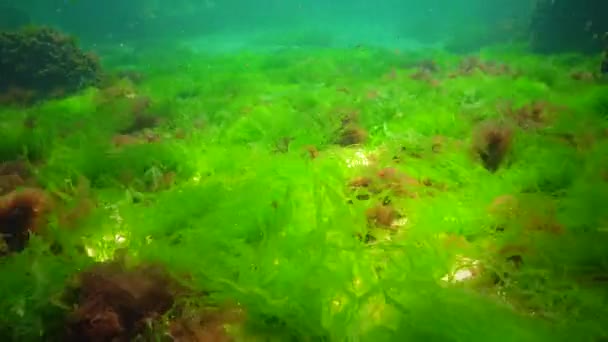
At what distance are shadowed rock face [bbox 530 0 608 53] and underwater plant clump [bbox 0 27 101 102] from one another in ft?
58.4

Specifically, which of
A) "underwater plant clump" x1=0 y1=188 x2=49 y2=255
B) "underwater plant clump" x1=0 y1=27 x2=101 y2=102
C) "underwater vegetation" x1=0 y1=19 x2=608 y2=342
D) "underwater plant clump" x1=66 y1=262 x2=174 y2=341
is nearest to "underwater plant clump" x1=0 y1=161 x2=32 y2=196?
"underwater vegetation" x1=0 y1=19 x2=608 y2=342

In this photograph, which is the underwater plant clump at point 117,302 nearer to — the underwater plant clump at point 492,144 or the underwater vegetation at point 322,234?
the underwater vegetation at point 322,234

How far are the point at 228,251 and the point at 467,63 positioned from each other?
1416cm

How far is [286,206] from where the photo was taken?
108 inches

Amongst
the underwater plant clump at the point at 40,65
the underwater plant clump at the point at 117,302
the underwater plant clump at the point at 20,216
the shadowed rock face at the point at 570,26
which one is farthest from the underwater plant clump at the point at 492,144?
the shadowed rock face at the point at 570,26

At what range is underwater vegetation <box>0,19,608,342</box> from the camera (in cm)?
196

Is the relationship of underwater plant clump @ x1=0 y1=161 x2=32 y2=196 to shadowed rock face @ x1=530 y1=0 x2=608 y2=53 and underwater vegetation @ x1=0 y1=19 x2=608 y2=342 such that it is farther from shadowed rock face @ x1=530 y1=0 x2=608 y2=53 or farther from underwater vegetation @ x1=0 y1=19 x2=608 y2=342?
shadowed rock face @ x1=530 y1=0 x2=608 y2=53

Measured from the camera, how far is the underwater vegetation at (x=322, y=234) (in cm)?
196

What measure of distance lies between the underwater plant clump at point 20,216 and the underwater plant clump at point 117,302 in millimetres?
1193

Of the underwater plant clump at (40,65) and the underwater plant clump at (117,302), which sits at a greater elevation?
the underwater plant clump at (117,302)

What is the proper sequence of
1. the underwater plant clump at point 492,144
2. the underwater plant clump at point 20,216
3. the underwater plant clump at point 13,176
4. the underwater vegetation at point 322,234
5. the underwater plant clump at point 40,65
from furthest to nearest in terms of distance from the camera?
the underwater plant clump at point 40,65
the underwater plant clump at point 492,144
the underwater plant clump at point 13,176
the underwater plant clump at point 20,216
the underwater vegetation at point 322,234

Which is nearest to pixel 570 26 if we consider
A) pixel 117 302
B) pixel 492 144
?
pixel 492 144

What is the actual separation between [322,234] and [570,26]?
19523 millimetres

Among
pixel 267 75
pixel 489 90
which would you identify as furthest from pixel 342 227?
pixel 267 75
